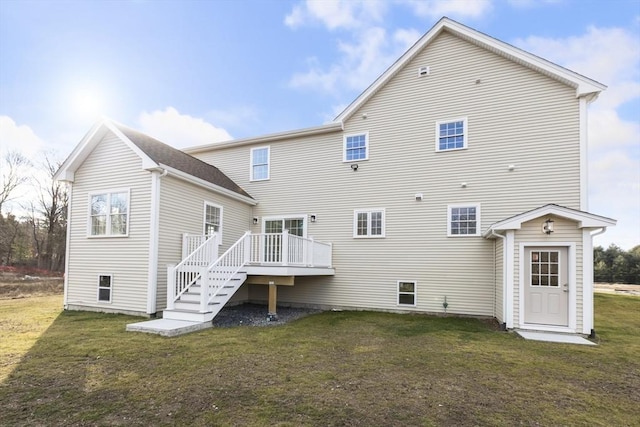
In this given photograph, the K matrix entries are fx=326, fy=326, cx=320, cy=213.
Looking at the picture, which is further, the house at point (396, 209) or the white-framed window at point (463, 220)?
the white-framed window at point (463, 220)

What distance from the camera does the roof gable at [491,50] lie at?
29.5ft

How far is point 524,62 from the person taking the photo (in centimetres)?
965

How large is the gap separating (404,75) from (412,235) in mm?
5499

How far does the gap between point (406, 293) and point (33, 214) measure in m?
34.8

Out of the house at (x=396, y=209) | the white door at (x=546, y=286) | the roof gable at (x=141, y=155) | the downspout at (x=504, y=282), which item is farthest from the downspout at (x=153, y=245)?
the white door at (x=546, y=286)

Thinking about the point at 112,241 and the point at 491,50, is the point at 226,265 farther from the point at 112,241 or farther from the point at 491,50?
the point at 491,50

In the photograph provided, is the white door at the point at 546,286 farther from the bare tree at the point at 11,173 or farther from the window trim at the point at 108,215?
the bare tree at the point at 11,173

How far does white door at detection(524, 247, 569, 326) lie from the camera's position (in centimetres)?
788

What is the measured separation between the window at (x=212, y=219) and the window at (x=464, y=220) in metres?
7.74

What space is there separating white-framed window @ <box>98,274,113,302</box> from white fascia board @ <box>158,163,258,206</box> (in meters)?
3.69

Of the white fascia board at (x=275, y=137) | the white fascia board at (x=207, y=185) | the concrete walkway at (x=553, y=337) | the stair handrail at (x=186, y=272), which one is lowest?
the concrete walkway at (x=553, y=337)

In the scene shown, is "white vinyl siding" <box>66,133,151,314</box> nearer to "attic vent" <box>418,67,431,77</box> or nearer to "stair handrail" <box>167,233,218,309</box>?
"stair handrail" <box>167,233,218,309</box>

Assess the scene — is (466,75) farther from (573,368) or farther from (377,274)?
(573,368)

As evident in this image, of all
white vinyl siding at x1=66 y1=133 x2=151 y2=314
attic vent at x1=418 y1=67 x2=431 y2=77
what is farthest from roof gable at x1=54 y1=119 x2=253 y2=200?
attic vent at x1=418 y1=67 x2=431 y2=77
